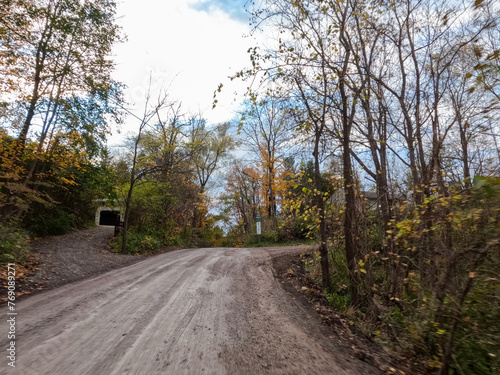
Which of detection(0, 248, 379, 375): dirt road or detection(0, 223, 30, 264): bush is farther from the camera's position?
detection(0, 223, 30, 264): bush

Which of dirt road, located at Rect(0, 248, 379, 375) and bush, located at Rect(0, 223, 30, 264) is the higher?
bush, located at Rect(0, 223, 30, 264)

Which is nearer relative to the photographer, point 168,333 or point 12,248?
point 168,333

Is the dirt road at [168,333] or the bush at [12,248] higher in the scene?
the bush at [12,248]

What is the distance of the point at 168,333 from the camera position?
3.60 meters

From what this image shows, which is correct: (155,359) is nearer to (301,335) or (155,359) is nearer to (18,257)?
(301,335)

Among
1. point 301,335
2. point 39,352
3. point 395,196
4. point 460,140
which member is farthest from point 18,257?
point 460,140

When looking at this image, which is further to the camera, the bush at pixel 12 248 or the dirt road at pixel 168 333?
the bush at pixel 12 248

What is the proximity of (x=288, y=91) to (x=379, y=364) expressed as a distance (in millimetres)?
5577

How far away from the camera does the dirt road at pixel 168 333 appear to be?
2822mm

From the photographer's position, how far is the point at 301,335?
387 cm

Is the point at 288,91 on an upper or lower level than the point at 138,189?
upper

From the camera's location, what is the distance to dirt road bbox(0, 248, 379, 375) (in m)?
2.82

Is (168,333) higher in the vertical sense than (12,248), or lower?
lower

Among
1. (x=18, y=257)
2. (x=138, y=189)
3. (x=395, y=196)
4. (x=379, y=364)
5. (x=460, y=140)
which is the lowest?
(x=379, y=364)
